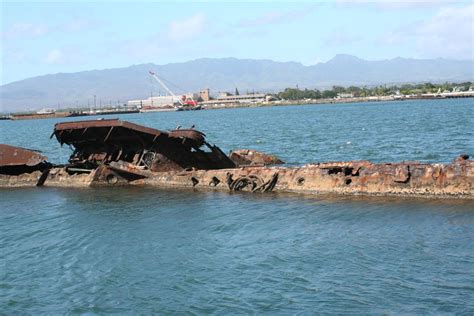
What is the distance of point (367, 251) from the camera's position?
1168 centimetres

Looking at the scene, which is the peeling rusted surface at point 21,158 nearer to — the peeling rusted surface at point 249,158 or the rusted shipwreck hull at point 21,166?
the rusted shipwreck hull at point 21,166

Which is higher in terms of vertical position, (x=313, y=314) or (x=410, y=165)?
(x=410, y=165)

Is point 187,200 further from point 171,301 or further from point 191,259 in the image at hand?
point 171,301

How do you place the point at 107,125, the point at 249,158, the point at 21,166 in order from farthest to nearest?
Result: the point at 249,158, the point at 21,166, the point at 107,125

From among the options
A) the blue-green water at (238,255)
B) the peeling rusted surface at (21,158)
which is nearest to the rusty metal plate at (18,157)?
the peeling rusted surface at (21,158)

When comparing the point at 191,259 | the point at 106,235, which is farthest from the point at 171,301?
the point at 106,235

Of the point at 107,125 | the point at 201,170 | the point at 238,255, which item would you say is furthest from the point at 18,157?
the point at 238,255

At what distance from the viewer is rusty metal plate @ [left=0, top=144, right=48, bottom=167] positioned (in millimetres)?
22812

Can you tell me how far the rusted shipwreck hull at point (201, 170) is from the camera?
15.9 m

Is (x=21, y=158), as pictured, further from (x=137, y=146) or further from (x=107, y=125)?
(x=137, y=146)

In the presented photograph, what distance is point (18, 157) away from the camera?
22.9 metres

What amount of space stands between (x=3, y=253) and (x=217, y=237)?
4.54m

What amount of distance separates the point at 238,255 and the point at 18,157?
13.6 m

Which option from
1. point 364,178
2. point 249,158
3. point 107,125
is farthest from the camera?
point 249,158
